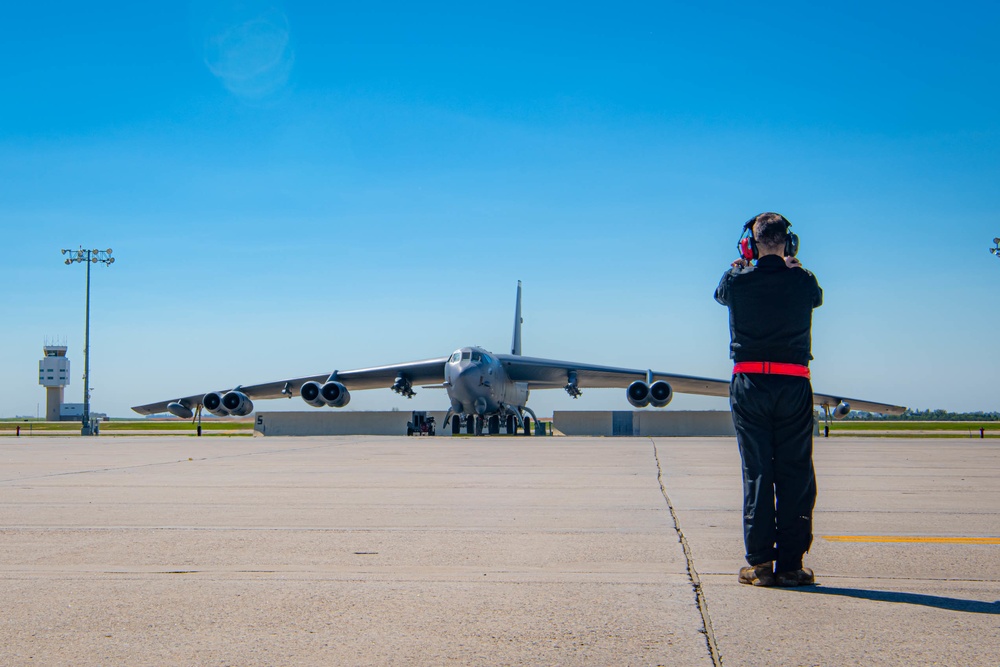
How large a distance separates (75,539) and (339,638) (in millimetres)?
3207

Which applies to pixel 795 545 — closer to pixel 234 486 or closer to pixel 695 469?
pixel 234 486

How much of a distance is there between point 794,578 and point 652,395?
96.6ft

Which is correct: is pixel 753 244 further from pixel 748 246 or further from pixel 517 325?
pixel 517 325

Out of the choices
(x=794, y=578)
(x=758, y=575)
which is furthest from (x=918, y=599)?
(x=758, y=575)

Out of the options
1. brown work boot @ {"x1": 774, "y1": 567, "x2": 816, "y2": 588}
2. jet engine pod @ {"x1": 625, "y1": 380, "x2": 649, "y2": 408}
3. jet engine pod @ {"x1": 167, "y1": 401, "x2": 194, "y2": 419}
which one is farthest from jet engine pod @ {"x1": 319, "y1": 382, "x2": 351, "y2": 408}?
brown work boot @ {"x1": 774, "y1": 567, "x2": 816, "y2": 588}

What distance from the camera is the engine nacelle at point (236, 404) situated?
118 ft

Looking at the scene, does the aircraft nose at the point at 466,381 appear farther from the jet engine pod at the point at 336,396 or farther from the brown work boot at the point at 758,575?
the brown work boot at the point at 758,575

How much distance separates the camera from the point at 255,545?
5430 mm

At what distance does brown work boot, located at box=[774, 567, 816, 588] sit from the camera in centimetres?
431

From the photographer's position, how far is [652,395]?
1316 inches

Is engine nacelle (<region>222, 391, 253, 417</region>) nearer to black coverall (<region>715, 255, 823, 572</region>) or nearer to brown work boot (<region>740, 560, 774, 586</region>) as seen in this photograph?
black coverall (<region>715, 255, 823, 572</region>)

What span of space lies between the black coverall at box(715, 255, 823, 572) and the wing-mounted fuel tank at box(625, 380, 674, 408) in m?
28.9

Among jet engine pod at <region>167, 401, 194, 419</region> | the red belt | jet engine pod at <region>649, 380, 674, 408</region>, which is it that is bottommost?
jet engine pod at <region>167, 401, 194, 419</region>

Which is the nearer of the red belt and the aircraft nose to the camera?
the red belt
